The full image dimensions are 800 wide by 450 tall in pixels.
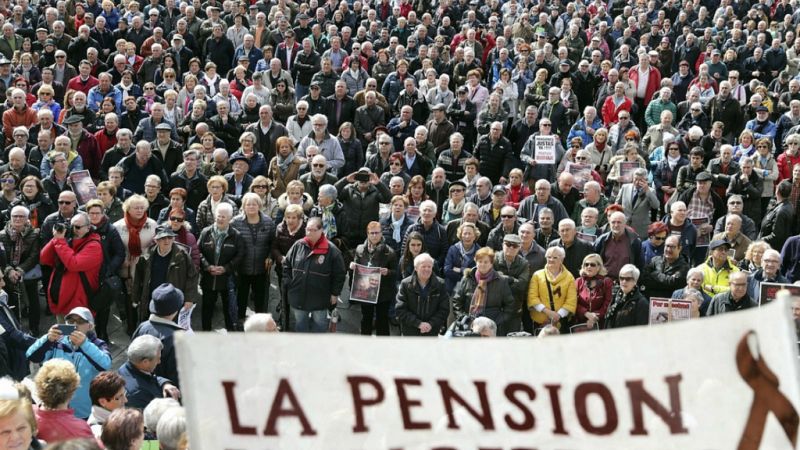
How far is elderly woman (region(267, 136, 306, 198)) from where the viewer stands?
565 inches

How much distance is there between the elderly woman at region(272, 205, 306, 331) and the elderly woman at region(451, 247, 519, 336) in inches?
79.8

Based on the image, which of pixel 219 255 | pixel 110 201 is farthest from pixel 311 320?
pixel 110 201

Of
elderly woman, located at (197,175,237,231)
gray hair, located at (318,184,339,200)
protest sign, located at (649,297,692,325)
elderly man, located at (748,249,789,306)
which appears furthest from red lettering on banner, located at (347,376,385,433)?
gray hair, located at (318,184,339,200)

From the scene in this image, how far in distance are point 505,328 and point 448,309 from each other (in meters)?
0.58

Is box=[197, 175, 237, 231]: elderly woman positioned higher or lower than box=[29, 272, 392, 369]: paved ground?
higher

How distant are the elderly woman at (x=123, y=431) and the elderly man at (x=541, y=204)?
7664mm

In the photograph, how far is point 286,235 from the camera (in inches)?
486

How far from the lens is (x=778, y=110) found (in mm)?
18000

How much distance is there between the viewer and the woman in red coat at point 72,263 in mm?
11516

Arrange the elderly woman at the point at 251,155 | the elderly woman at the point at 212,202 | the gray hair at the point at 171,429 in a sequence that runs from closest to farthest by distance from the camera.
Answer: the gray hair at the point at 171,429, the elderly woman at the point at 212,202, the elderly woman at the point at 251,155

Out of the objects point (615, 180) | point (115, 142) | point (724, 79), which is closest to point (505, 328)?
point (615, 180)

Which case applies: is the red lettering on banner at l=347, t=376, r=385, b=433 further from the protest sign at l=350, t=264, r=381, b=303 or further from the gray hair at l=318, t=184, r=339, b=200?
the gray hair at l=318, t=184, r=339, b=200

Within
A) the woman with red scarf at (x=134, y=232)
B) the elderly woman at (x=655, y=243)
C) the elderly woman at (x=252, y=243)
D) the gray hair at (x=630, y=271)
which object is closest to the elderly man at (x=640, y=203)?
the elderly woman at (x=655, y=243)

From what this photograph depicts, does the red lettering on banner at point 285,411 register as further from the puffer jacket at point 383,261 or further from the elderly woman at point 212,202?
the elderly woman at point 212,202
